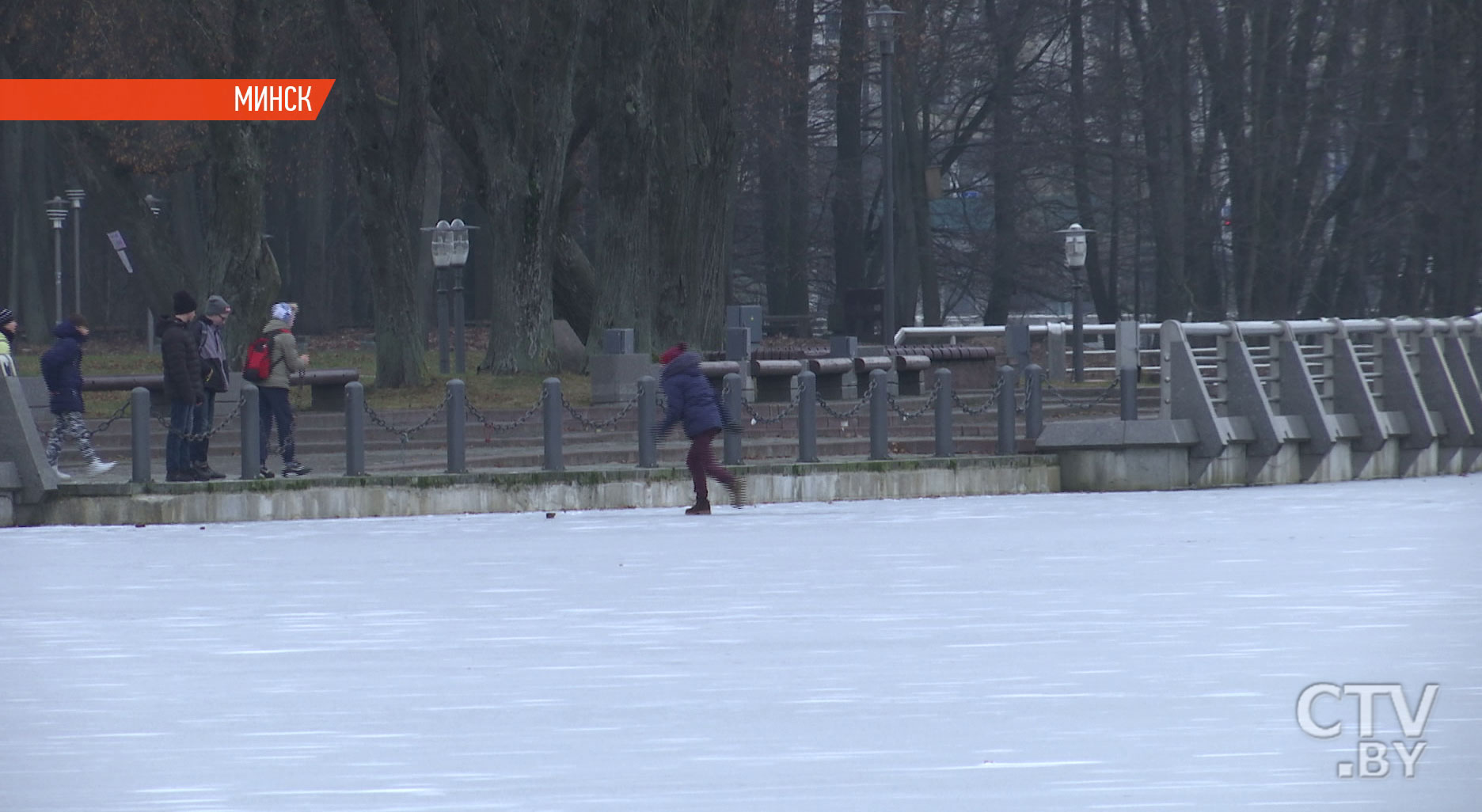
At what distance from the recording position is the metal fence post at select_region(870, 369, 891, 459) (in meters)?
22.2

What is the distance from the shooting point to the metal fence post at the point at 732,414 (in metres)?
21.7

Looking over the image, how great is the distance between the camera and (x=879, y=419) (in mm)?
22344

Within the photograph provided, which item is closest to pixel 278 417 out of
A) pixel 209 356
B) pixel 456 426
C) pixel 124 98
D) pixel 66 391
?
pixel 209 356

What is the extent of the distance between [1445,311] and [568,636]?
33791mm

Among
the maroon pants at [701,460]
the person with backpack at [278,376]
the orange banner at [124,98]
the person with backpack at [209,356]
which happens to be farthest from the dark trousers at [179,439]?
the orange banner at [124,98]

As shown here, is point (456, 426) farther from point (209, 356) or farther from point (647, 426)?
point (209, 356)

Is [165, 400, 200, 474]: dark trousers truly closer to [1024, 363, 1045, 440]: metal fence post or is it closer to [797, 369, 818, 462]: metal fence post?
[797, 369, 818, 462]: metal fence post

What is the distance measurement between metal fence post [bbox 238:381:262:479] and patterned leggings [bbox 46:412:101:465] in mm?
1776

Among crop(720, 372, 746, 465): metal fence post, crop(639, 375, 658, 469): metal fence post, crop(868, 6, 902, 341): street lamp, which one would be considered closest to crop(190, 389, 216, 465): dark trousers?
crop(639, 375, 658, 469): metal fence post

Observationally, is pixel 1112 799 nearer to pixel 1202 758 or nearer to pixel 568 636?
pixel 1202 758

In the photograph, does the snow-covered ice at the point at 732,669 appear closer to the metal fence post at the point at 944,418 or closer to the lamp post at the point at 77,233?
the metal fence post at the point at 944,418

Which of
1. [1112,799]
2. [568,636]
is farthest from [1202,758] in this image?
[568,636]

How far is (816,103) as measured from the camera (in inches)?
2157

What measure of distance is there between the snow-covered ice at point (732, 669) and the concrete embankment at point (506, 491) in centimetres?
172
